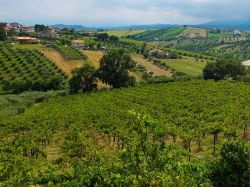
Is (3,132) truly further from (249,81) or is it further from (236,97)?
(249,81)

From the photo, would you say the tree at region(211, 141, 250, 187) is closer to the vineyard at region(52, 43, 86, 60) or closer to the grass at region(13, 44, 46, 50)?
the vineyard at region(52, 43, 86, 60)

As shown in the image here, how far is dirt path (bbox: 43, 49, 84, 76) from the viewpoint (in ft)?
373

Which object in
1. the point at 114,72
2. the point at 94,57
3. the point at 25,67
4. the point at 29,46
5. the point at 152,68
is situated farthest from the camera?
the point at 29,46

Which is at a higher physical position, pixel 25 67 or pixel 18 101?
pixel 25 67

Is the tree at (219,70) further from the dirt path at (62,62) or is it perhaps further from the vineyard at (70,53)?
the vineyard at (70,53)

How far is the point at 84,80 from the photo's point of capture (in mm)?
86562

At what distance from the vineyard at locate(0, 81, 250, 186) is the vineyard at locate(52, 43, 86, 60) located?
4674 centimetres

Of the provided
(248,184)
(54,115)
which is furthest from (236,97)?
(248,184)

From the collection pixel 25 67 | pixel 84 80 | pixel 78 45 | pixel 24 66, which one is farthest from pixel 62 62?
pixel 78 45

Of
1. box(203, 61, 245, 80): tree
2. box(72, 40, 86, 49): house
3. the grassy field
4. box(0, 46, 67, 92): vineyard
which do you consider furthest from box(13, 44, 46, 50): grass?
box(203, 61, 245, 80): tree

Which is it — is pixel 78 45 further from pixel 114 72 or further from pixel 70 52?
pixel 114 72

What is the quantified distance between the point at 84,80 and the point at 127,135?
150 feet

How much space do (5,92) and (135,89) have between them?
2894 centimetres

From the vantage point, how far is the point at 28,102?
7806cm
